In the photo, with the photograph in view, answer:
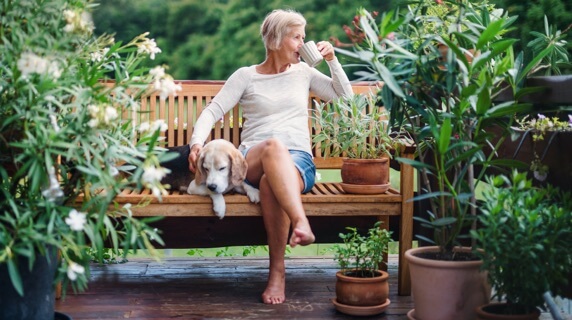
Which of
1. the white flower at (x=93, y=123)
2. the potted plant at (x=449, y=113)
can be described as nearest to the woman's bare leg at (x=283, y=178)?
the potted plant at (x=449, y=113)

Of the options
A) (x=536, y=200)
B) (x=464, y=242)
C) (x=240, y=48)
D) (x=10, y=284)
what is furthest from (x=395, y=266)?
(x=240, y=48)

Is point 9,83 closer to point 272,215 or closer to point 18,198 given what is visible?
point 18,198

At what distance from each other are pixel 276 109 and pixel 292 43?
32cm

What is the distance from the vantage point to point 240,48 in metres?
11.2

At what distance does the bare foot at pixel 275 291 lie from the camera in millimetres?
3377

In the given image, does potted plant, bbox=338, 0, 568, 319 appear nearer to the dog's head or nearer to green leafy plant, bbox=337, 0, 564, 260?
green leafy plant, bbox=337, 0, 564, 260

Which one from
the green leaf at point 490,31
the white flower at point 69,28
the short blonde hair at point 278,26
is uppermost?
the short blonde hair at point 278,26

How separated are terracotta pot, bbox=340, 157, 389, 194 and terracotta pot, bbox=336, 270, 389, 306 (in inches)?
17.8

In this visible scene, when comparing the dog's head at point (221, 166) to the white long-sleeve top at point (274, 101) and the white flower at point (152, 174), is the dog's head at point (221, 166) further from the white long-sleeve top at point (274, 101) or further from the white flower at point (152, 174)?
the white flower at point (152, 174)

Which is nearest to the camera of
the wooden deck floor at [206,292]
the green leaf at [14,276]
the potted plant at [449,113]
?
the green leaf at [14,276]

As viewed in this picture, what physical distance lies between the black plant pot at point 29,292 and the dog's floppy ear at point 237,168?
0.97 meters

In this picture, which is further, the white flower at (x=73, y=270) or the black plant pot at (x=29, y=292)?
the black plant pot at (x=29, y=292)

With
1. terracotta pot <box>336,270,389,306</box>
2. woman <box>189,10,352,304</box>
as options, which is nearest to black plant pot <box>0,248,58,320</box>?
woman <box>189,10,352,304</box>

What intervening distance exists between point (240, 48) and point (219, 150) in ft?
25.9
